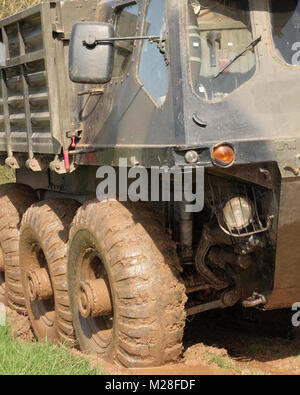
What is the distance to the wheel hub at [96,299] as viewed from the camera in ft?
14.7

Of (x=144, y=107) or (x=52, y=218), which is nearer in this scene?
(x=144, y=107)

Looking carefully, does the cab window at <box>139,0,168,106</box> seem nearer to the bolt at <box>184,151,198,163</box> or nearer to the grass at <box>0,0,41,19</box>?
the bolt at <box>184,151,198,163</box>

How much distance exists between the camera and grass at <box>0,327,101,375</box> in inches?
154

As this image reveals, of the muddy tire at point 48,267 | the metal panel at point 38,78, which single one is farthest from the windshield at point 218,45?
the muddy tire at point 48,267

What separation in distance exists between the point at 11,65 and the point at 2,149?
0.86m

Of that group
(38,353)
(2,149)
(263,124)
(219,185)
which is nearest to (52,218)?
(2,149)

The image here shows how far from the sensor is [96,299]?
4484 millimetres

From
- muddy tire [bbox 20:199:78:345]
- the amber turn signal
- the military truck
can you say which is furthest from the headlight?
muddy tire [bbox 20:199:78:345]

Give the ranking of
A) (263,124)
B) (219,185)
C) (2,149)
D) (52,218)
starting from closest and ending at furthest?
(263,124) → (219,185) → (52,218) → (2,149)

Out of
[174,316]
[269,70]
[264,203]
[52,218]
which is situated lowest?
[174,316]

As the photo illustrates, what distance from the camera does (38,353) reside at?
418cm

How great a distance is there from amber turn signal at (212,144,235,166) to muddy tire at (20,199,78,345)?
211 cm

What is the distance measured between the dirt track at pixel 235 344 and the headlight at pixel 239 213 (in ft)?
3.19
